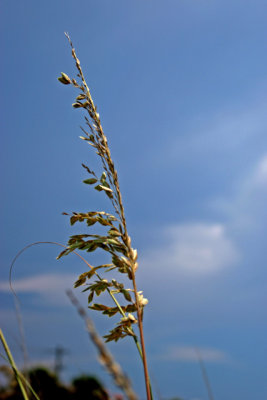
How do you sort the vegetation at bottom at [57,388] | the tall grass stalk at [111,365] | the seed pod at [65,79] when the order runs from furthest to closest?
the vegetation at bottom at [57,388]
the seed pod at [65,79]
the tall grass stalk at [111,365]

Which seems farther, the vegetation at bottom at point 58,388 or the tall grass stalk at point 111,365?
the vegetation at bottom at point 58,388

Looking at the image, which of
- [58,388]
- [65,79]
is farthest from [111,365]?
[58,388]

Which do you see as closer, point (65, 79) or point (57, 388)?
point (65, 79)

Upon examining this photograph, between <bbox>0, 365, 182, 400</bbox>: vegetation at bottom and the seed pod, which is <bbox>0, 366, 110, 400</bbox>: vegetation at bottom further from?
the seed pod

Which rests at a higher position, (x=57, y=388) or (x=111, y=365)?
(x=57, y=388)

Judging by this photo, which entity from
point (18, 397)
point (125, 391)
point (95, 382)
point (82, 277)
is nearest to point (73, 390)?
point (95, 382)

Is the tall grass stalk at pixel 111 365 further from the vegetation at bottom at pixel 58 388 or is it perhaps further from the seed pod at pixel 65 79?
the vegetation at bottom at pixel 58 388

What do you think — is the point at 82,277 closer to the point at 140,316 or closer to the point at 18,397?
the point at 140,316

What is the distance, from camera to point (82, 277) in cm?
186

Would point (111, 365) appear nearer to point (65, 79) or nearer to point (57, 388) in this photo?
point (65, 79)

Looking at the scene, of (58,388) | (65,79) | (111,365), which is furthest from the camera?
(58,388)

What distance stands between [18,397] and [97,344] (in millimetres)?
7640

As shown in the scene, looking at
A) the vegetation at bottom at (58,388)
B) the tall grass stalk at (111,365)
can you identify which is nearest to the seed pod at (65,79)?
the tall grass stalk at (111,365)

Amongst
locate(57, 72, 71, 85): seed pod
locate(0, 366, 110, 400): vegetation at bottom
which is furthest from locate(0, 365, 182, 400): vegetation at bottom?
locate(57, 72, 71, 85): seed pod
